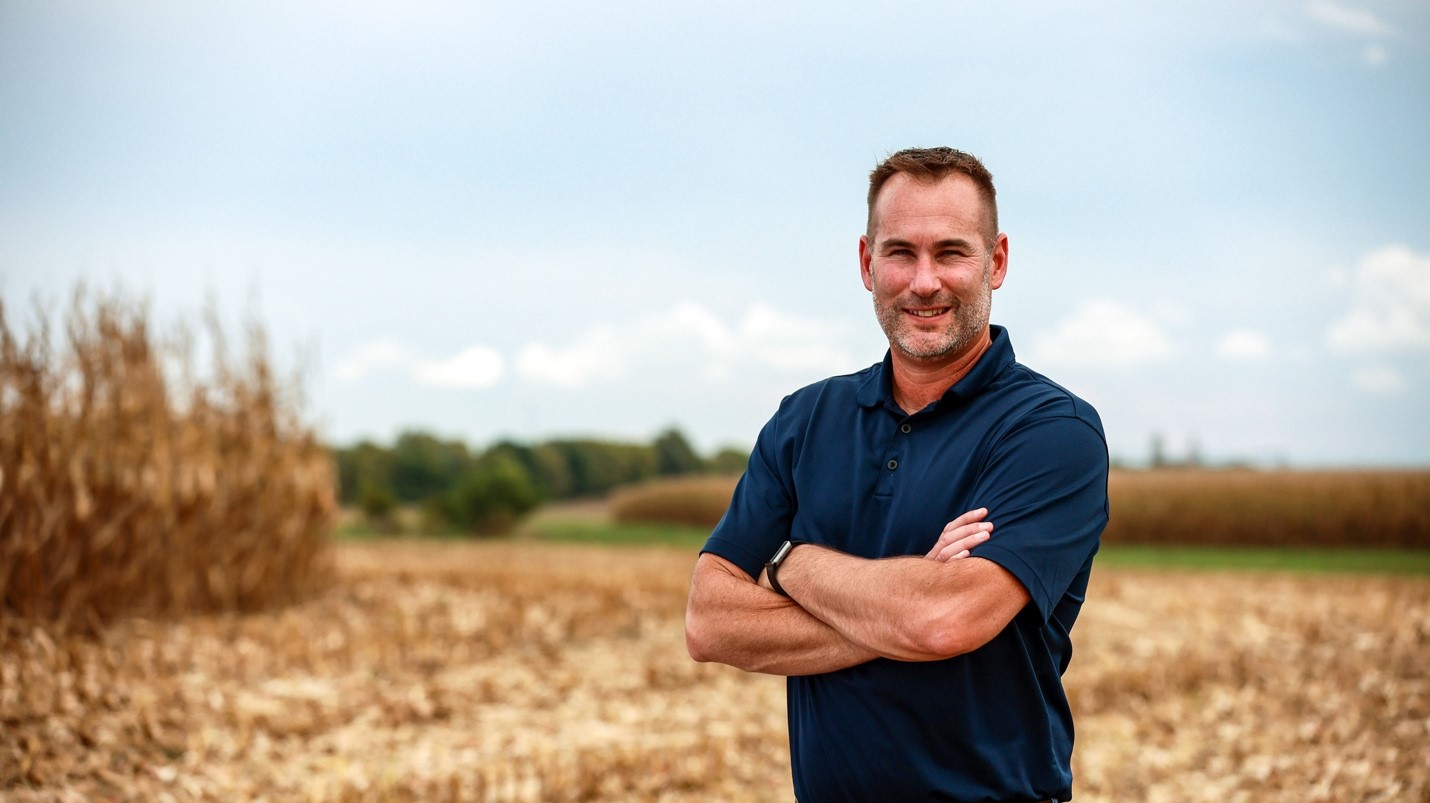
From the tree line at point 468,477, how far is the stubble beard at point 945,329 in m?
17.0

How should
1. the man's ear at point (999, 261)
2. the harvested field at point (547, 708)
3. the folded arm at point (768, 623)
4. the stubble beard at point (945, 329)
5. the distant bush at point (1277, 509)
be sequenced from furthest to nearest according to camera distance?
the distant bush at point (1277, 509), the harvested field at point (547, 708), the man's ear at point (999, 261), the stubble beard at point (945, 329), the folded arm at point (768, 623)

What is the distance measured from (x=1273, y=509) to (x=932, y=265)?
21295mm

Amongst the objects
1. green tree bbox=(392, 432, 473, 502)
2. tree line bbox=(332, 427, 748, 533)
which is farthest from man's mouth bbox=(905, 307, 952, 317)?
green tree bbox=(392, 432, 473, 502)

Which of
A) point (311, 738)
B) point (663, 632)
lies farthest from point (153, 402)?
point (663, 632)

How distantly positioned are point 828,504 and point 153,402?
771 cm

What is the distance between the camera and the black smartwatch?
2.59m

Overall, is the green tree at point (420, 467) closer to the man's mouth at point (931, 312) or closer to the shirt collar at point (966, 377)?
the shirt collar at point (966, 377)

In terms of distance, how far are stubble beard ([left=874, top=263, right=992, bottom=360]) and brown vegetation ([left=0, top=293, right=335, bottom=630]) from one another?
6.76 metres

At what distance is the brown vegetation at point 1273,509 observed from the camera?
20.2 m

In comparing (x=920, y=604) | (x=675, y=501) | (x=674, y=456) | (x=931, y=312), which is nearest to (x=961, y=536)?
(x=920, y=604)

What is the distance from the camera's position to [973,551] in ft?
7.56

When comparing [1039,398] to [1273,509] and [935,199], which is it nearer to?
[935,199]

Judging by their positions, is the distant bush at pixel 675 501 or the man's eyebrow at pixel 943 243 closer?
the man's eyebrow at pixel 943 243

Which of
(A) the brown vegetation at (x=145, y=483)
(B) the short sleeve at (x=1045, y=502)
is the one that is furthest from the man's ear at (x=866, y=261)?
(A) the brown vegetation at (x=145, y=483)
